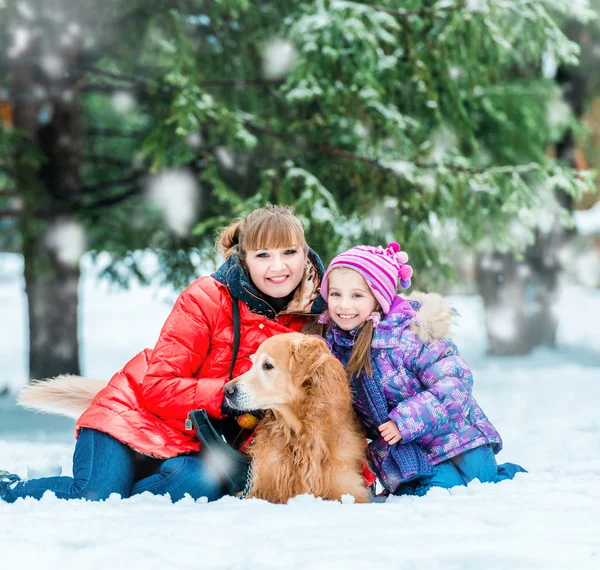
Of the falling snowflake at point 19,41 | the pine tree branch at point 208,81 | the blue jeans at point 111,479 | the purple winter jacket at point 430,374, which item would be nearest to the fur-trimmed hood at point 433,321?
the purple winter jacket at point 430,374

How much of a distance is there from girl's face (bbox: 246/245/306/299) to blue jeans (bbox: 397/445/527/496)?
3.83 feet

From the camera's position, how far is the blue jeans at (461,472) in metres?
3.53

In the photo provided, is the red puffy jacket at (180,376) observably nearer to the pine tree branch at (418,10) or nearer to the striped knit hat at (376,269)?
the striped knit hat at (376,269)

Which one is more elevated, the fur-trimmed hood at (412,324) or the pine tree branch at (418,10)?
the pine tree branch at (418,10)

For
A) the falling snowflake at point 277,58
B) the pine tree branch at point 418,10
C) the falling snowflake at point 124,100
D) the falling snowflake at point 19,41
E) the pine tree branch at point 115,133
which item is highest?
the falling snowflake at point 19,41

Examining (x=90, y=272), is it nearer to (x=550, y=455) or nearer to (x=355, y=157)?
(x=355, y=157)

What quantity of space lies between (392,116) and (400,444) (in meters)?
3.64

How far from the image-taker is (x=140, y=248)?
8.12 meters

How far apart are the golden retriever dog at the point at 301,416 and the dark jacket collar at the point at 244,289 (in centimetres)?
34

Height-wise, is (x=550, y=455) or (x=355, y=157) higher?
(x=355, y=157)

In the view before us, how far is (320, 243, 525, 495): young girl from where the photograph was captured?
11.5ft

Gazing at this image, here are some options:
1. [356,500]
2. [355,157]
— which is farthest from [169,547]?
[355,157]

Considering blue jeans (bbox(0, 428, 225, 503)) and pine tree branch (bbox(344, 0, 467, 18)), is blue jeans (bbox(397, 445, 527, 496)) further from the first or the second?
pine tree branch (bbox(344, 0, 467, 18))

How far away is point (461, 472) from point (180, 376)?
1.50 m
